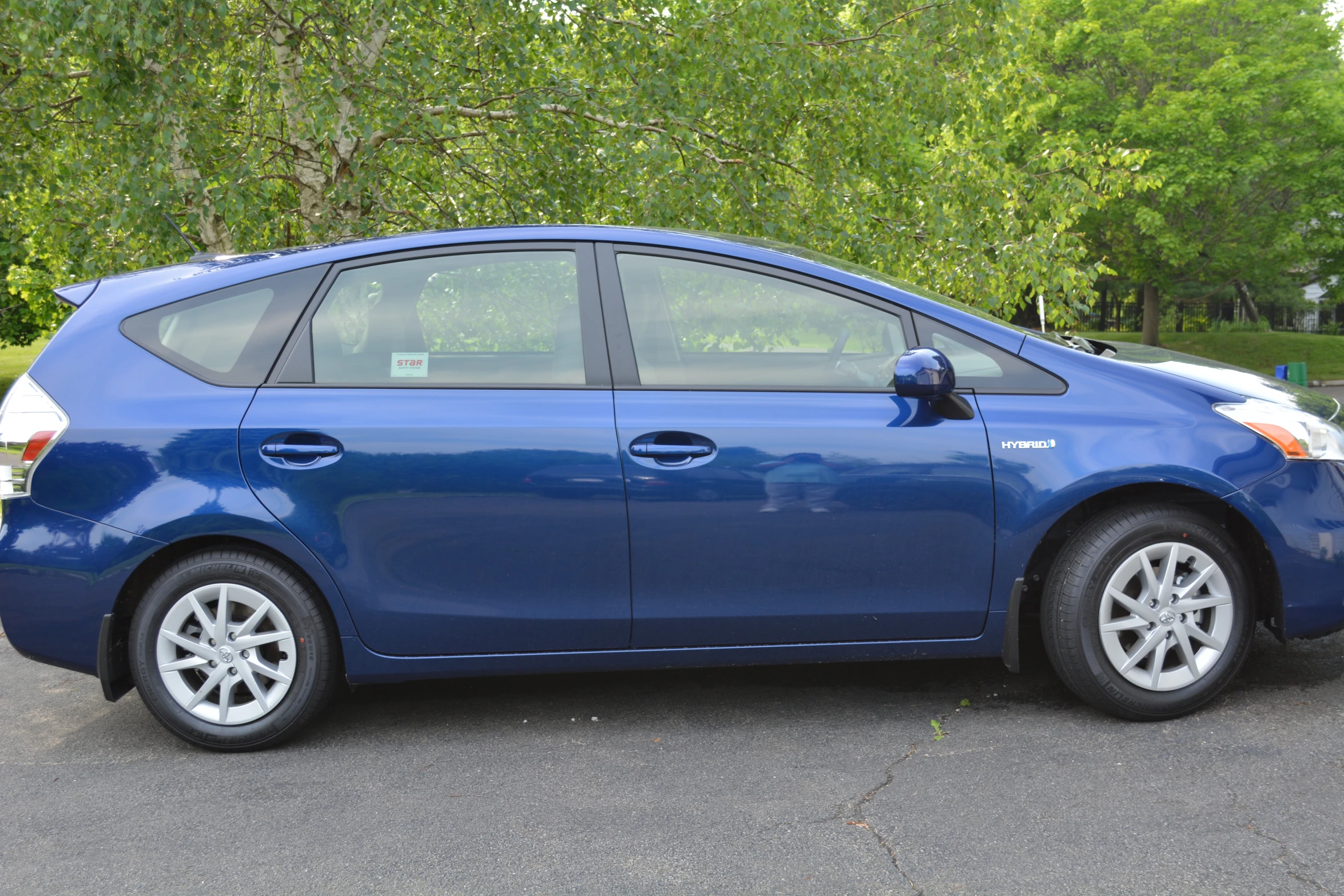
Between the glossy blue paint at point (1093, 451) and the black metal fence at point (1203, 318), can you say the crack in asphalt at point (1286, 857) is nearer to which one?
the glossy blue paint at point (1093, 451)

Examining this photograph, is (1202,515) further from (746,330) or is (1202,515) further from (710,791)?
(710,791)

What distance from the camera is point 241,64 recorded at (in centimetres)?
855

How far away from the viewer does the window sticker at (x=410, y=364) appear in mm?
3830

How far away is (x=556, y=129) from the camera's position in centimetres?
934

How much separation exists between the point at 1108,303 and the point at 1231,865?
43.9 metres

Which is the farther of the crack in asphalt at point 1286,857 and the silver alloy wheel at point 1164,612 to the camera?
the silver alloy wheel at point 1164,612

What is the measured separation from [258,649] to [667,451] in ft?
4.89

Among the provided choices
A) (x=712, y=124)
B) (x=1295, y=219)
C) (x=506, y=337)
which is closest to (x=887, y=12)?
(x=712, y=124)

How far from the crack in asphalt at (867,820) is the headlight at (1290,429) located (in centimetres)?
156

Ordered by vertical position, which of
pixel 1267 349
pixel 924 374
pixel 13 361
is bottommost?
pixel 13 361

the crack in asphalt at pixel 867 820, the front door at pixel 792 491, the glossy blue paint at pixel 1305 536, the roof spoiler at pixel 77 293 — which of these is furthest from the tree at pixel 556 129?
the crack in asphalt at pixel 867 820

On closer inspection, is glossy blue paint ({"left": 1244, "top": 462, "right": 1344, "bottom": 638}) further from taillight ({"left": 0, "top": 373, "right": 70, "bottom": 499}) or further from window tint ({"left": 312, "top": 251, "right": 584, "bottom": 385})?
taillight ({"left": 0, "top": 373, "right": 70, "bottom": 499})

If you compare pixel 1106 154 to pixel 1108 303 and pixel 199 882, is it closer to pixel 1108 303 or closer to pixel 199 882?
pixel 199 882

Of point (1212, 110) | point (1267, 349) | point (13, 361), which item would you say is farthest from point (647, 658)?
point (13, 361)
